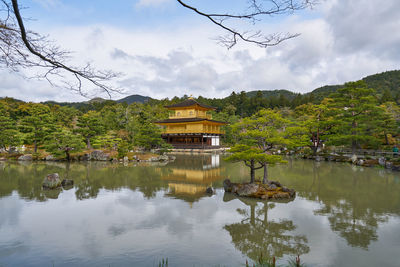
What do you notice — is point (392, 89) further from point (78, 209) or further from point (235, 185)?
point (78, 209)

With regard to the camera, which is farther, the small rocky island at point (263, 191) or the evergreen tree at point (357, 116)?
the evergreen tree at point (357, 116)

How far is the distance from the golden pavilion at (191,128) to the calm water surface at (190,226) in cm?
1971

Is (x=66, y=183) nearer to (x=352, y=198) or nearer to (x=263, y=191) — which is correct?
(x=263, y=191)

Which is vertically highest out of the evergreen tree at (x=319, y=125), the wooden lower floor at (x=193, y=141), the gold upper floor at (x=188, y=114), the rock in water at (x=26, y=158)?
the gold upper floor at (x=188, y=114)

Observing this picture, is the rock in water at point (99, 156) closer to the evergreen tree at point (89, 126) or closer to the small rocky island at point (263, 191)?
Result: the evergreen tree at point (89, 126)

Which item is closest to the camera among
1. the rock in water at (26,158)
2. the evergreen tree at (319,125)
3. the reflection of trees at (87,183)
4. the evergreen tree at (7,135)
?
the reflection of trees at (87,183)

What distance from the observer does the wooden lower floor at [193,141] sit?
29281 millimetres

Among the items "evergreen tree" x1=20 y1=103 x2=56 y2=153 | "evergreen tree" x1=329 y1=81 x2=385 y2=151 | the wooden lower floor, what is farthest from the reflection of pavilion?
the wooden lower floor

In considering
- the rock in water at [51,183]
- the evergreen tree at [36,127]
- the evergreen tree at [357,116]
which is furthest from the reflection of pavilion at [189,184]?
the evergreen tree at [36,127]

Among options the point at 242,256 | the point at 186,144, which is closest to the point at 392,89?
the point at 186,144

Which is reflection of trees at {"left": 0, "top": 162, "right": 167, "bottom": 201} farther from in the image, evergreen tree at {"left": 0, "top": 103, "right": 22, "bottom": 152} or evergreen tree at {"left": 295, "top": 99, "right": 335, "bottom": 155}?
evergreen tree at {"left": 295, "top": 99, "right": 335, "bottom": 155}

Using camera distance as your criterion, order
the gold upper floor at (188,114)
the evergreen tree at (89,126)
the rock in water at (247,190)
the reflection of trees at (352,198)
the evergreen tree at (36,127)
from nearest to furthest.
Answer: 1. the reflection of trees at (352,198)
2. the rock in water at (247,190)
3. the evergreen tree at (36,127)
4. the evergreen tree at (89,126)
5. the gold upper floor at (188,114)

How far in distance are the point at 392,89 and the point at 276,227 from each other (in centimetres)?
6511

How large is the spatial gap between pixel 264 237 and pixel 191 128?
25761 mm
